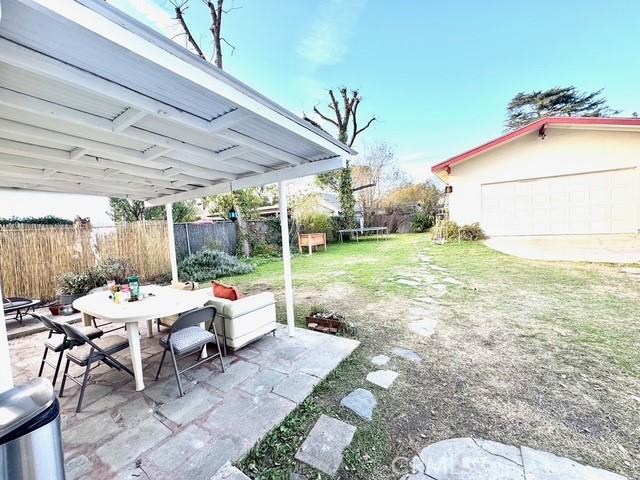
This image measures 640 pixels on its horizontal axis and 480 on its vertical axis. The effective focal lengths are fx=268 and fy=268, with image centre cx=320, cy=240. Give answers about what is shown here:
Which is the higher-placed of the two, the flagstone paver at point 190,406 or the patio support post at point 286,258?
the patio support post at point 286,258

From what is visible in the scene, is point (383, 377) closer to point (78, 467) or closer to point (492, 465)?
point (492, 465)

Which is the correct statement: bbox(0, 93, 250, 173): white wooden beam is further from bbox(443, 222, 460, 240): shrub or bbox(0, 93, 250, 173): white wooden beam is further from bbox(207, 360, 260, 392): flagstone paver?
bbox(443, 222, 460, 240): shrub

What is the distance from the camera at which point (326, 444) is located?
1859 mm

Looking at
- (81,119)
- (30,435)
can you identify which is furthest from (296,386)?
(81,119)

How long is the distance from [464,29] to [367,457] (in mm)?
12741

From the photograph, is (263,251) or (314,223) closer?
(263,251)

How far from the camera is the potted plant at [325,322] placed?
12.3ft

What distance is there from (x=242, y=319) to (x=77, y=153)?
2623 millimetres

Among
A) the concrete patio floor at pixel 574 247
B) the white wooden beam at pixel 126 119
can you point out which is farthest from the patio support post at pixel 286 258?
the concrete patio floor at pixel 574 247

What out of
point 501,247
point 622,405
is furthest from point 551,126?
point 622,405

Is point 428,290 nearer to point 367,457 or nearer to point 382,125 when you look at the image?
point 367,457

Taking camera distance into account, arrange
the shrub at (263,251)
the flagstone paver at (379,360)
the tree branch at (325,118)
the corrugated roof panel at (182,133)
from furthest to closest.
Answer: the tree branch at (325,118) < the shrub at (263,251) < the flagstone paver at (379,360) < the corrugated roof panel at (182,133)

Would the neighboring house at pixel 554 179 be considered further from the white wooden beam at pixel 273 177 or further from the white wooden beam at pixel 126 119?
the white wooden beam at pixel 126 119

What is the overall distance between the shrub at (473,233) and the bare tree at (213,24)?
11705 mm
